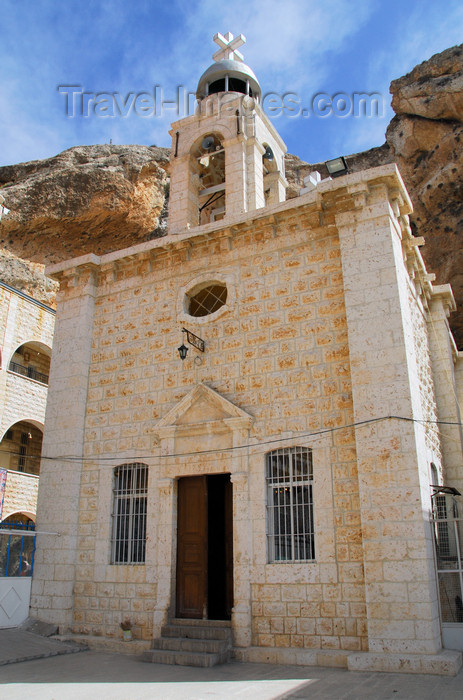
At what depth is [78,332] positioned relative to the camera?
452 inches

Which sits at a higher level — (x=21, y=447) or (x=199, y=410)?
(x=21, y=447)

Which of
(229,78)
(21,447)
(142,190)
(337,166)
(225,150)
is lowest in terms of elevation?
(21,447)

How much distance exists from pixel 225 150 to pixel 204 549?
7643mm

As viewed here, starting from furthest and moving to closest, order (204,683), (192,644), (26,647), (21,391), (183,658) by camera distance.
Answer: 1. (21,391)
2. (26,647)
3. (192,644)
4. (183,658)
5. (204,683)

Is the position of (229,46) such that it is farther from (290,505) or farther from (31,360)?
(31,360)

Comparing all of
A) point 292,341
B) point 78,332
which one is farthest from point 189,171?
point 292,341

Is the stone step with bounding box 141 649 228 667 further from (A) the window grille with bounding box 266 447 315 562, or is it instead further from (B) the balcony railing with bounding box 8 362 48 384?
(B) the balcony railing with bounding box 8 362 48 384

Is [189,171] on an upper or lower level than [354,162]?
lower

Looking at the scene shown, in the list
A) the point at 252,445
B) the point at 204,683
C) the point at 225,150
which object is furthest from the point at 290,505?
the point at 225,150

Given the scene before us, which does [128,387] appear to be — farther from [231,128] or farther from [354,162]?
[354,162]

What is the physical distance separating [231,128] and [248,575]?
8.47 meters

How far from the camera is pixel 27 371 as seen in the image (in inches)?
864

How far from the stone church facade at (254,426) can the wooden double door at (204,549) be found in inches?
1.3

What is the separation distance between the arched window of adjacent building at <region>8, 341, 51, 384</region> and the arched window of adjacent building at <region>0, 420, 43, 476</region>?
75.7 inches
